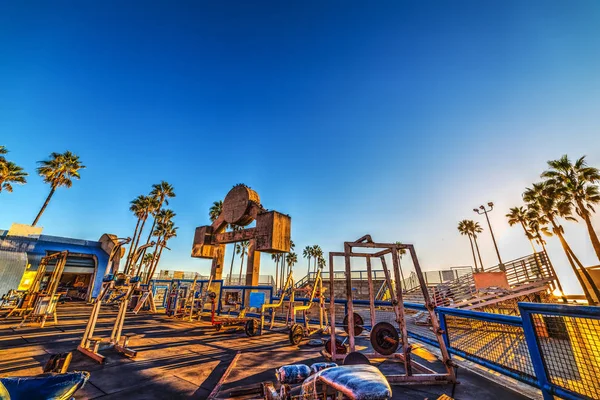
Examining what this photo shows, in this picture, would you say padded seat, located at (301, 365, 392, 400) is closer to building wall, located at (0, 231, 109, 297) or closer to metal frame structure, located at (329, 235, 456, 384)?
metal frame structure, located at (329, 235, 456, 384)

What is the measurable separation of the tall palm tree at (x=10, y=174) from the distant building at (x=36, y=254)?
8060 millimetres

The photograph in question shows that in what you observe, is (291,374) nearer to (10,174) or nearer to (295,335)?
(295,335)

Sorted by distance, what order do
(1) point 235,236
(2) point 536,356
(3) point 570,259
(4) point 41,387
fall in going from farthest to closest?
(3) point 570,259, (1) point 235,236, (2) point 536,356, (4) point 41,387

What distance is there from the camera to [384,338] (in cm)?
524

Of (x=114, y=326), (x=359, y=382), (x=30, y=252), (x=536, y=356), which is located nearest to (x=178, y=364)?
(x=114, y=326)

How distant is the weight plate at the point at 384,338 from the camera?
512 cm

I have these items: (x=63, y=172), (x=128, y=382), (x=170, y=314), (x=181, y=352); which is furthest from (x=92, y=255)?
(x=128, y=382)

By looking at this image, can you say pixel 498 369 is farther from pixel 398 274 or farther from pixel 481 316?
pixel 398 274

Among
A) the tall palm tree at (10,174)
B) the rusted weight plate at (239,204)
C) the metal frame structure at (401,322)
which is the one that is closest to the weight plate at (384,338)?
the metal frame structure at (401,322)

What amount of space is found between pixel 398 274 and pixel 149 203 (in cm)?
4073

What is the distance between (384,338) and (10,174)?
39.5 metres

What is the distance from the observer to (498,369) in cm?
376

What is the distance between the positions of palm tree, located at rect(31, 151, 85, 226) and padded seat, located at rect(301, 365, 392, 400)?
40.2 metres

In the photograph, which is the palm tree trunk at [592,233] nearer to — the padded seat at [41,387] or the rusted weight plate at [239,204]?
the rusted weight plate at [239,204]
